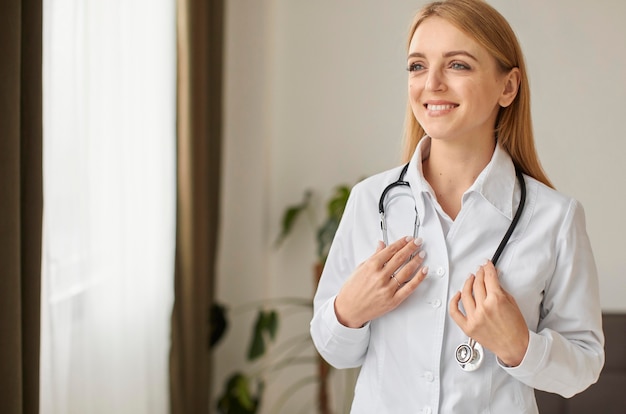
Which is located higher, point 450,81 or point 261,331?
point 450,81

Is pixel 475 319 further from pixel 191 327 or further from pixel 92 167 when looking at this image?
pixel 191 327

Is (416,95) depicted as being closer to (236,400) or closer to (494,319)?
(494,319)

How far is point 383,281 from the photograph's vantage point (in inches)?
55.4

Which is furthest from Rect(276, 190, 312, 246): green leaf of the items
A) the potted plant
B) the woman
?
the woman

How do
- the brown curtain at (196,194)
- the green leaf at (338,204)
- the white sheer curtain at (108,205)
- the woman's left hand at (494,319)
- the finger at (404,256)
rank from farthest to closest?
the green leaf at (338,204), the brown curtain at (196,194), the white sheer curtain at (108,205), the finger at (404,256), the woman's left hand at (494,319)

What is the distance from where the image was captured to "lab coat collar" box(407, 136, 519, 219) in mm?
1438

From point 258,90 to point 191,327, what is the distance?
99cm

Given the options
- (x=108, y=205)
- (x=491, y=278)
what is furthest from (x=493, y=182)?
(x=108, y=205)

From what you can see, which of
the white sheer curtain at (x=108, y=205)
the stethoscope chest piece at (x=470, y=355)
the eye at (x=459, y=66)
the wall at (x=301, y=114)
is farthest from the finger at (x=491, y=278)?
the wall at (x=301, y=114)

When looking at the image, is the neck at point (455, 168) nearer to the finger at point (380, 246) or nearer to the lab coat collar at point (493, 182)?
the lab coat collar at point (493, 182)

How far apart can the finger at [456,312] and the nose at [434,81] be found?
0.37 meters

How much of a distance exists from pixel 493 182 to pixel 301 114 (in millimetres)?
1766

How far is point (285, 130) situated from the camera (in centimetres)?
316

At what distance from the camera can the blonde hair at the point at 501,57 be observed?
139 cm
